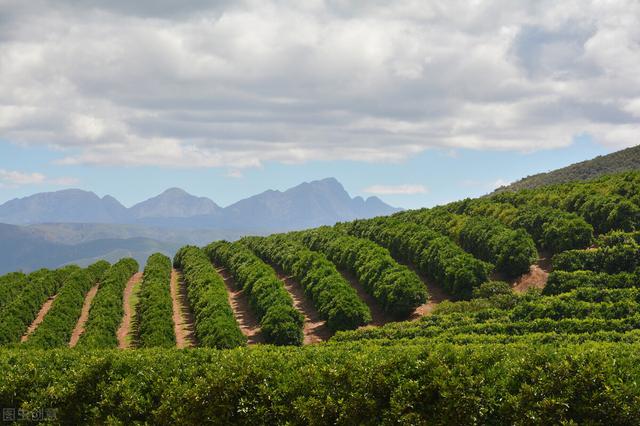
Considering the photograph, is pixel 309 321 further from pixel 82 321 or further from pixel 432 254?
pixel 82 321

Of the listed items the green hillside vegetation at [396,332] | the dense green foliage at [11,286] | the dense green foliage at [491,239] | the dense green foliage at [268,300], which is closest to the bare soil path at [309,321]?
the green hillside vegetation at [396,332]

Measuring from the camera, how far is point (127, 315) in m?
50.2

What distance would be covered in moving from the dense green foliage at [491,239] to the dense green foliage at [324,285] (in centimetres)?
1141

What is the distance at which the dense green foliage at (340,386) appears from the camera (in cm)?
1345

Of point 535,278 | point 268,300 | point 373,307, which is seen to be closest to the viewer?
point 535,278

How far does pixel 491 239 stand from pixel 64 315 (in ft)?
119

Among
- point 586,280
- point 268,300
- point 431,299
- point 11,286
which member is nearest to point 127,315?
point 268,300

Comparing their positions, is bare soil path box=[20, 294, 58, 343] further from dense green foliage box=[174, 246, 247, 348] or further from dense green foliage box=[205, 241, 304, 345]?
dense green foliage box=[205, 241, 304, 345]

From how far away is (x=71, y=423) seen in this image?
18.8m

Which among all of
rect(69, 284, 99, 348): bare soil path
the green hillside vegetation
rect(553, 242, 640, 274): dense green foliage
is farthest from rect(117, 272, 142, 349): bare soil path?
rect(553, 242, 640, 274): dense green foliage

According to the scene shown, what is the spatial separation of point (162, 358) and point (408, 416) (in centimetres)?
933

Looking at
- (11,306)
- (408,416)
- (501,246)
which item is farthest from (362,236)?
(408,416)

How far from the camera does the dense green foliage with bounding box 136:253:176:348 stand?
38184 millimetres

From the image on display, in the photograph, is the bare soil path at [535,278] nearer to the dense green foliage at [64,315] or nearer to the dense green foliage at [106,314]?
the dense green foliage at [106,314]
